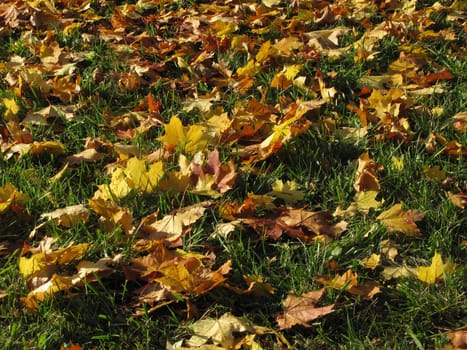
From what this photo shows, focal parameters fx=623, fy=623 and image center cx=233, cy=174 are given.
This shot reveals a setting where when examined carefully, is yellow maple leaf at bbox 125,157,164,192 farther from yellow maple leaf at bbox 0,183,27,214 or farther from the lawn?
yellow maple leaf at bbox 0,183,27,214

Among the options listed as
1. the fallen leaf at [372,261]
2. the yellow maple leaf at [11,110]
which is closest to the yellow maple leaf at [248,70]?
the yellow maple leaf at [11,110]

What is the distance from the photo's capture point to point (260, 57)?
335 centimetres

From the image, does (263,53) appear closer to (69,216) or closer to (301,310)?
(69,216)

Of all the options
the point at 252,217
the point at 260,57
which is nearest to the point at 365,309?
the point at 252,217

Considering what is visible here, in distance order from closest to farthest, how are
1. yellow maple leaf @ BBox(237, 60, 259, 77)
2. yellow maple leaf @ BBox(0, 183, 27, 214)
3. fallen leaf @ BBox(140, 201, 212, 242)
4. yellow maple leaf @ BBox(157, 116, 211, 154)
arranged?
1. fallen leaf @ BBox(140, 201, 212, 242)
2. yellow maple leaf @ BBox(0, 183, 27, 214)
3. yellow maple leaf @ BBox(157, 116, 211, 154)
4. yellow maple leaf @ BBox(237, 60, 259, 77)

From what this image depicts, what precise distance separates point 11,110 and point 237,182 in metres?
1.22

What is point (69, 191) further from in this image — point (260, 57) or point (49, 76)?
point (260, 57)

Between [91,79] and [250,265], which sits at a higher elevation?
[91,79]

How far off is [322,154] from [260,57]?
3.09ft

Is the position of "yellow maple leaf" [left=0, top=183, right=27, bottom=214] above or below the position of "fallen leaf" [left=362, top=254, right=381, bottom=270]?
above

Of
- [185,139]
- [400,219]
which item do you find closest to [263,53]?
[185,139]

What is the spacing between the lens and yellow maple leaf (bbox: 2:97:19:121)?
2918 millimetres

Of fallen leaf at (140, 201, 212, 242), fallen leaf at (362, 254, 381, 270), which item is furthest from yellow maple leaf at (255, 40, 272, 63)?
fallen leaf at (362, 254, 381, 270)

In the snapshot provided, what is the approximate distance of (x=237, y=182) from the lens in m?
2.45
